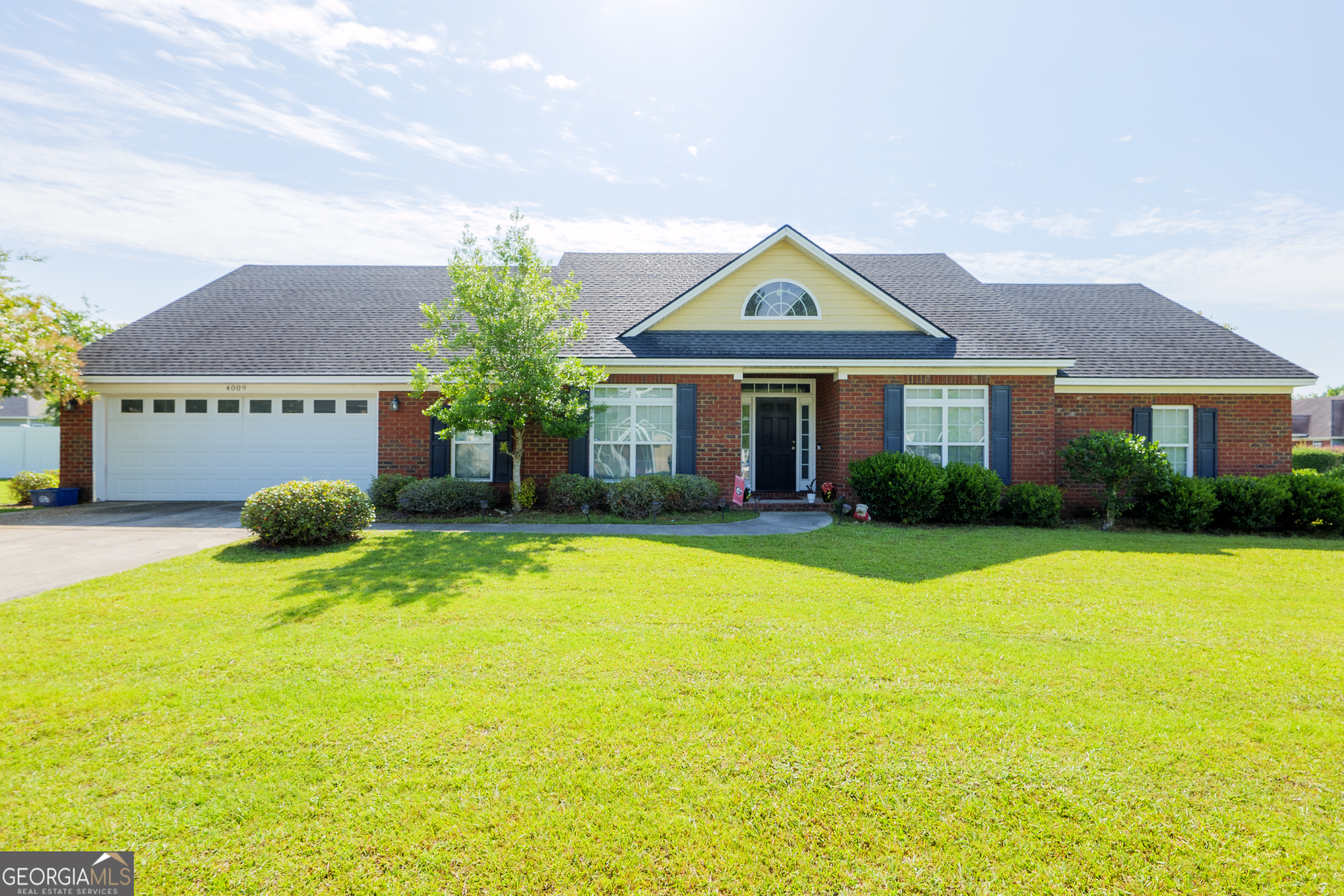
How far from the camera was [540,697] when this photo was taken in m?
3.77

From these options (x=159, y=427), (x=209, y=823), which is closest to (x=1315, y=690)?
(x=209, y=823)

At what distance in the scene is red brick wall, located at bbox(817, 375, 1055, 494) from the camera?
12.7 meters

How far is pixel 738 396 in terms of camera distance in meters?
13.0

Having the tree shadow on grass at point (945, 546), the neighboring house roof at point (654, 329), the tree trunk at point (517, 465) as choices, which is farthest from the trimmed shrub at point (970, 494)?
the tree trunk at point (517, 465)

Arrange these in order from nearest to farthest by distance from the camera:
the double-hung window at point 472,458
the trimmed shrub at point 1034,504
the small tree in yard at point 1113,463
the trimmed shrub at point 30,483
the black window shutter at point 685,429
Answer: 1. the small tree in yard at point 1113,463
2. the trimmed shrub at point 1034,504
3. the black window shutter at point 685,429
4. the double-hung window at point 472,458
5. the trimmed shrub at point 30,483

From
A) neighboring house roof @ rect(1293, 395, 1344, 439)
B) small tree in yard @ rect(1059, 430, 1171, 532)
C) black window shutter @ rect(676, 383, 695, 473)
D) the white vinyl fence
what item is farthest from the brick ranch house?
neighboring house roof @ rect(1293, 395, 1344, 439)

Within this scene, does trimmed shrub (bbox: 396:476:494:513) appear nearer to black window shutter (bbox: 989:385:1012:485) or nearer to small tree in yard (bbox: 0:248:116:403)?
small tree in yard (bbox: 0:248:116:403)

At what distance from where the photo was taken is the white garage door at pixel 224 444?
535 inches

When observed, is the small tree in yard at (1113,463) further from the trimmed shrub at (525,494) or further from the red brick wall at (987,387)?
the trimmed shrub at (525,494)

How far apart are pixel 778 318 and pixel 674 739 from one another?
11534mm

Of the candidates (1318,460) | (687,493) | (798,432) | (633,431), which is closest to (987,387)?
(798,432)

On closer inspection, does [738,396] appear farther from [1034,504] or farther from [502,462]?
[1034,504]

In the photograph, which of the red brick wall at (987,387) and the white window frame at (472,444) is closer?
the red brick wall at (987,387)

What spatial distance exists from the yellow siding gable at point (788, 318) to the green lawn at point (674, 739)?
8.47m
